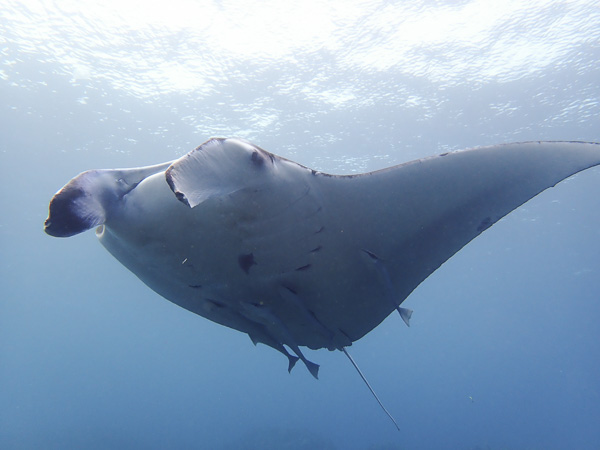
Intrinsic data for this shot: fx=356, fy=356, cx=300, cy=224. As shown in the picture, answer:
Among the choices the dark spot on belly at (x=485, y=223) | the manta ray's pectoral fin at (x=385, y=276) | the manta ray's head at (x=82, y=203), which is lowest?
the manta ray's pectoral fin at (x=385, y=276)

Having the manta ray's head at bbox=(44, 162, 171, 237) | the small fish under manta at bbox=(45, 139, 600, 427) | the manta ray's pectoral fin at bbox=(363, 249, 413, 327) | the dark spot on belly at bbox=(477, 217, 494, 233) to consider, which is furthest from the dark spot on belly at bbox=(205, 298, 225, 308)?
the dark spot on belly at bbox=(477, 217, 494, 233)

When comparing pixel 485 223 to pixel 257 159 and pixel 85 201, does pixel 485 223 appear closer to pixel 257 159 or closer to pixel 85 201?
pixel 257 159

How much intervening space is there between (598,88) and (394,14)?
29.4 feet

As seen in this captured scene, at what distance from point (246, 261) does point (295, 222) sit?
36 centimetres

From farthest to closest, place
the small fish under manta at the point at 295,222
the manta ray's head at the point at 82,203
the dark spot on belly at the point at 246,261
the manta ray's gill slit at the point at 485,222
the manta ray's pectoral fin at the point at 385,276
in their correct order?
the manta ray's pectoral fin at the point at 385,276, the manta ray's gill slit at the point at 485,222, the dark spot on belly at the point at 246,261, the small fish under manta at the point at 295,222, the manta ray's head at the point at 82,203

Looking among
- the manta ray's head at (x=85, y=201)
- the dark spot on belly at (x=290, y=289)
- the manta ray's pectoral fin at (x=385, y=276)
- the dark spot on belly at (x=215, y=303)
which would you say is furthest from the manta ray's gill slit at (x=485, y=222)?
the manta ray's head at (x=85, y=201)

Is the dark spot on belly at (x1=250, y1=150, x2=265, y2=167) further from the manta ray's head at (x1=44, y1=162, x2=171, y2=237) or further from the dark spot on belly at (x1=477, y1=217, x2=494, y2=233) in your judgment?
the dark spot on belly at (x1=477, y1=217, x2=494, y2=233)

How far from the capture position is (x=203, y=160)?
4.75 feet

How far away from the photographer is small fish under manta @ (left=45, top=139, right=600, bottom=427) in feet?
5.58

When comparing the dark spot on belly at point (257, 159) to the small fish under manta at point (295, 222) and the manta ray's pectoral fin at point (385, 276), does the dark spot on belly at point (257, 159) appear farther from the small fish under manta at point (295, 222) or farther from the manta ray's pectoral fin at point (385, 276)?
the manta ray's pectoral fin at point (385, 276)

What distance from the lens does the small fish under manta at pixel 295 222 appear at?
1.70m

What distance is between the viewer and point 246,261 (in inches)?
80.7

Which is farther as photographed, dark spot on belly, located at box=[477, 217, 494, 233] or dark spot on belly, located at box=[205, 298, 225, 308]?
dark spot on belly, located at box=[205, 298, 225, 308]

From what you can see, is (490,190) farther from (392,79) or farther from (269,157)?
(392,79)
